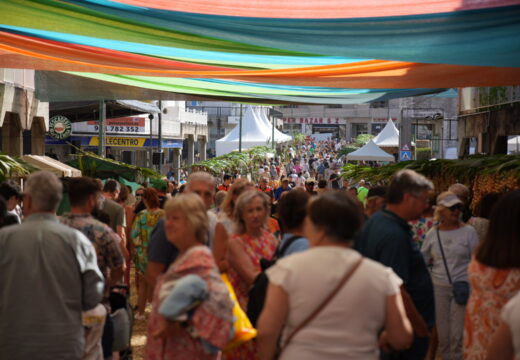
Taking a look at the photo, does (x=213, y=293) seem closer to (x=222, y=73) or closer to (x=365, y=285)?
(x=365, y=285)

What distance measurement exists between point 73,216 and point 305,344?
8.33ft

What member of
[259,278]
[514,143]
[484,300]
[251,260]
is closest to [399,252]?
[484,300]

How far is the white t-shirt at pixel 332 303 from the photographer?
3.32 m

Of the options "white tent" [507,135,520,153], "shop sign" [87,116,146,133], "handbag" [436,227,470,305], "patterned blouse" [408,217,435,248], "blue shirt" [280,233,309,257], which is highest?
"shop sign" [87,116,146,133]

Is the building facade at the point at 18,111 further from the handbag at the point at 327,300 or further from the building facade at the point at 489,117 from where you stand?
the handbag at the point at 327,300

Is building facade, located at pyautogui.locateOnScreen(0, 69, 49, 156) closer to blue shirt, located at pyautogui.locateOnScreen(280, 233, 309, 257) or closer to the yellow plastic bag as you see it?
blue shirt, located at pyautogui.locateOnScreen(280, 233, 309, 257)

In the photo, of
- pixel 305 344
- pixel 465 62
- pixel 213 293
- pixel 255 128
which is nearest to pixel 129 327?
pixel 213 293

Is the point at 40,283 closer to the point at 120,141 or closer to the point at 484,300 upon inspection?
the point at 484,300

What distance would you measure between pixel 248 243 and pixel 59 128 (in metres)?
19.3

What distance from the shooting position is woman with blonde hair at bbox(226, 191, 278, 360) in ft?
16.8

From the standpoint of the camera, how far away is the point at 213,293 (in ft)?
13.1

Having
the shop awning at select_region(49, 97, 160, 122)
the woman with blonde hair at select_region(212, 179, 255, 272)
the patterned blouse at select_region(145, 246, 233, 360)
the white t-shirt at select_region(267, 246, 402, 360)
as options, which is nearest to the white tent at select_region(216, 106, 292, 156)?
the shop awning at select_region(49, 97, 160, 122)

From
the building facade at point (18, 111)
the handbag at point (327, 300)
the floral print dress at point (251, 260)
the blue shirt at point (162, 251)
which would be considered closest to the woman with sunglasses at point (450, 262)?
the floral print dress at point (251, 260)

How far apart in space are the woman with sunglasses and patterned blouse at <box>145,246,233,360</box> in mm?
3218
